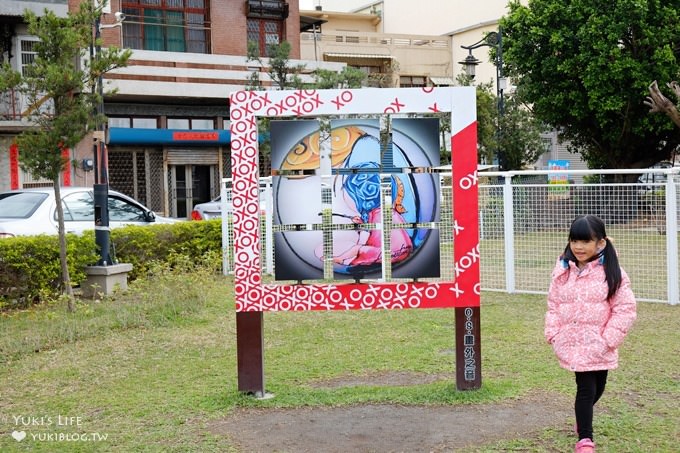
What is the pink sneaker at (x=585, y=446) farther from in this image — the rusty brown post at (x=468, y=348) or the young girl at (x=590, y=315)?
the rusty brown post at (x=468, y=348)

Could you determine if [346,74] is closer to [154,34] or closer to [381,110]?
[154,34]

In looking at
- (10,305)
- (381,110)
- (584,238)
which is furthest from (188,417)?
(10,305)

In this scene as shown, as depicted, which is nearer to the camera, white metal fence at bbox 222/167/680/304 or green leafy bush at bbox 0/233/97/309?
white metal fence at bbox 222/167/680/304

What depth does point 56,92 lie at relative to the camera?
10.1m

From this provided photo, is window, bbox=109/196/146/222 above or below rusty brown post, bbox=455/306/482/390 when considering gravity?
above

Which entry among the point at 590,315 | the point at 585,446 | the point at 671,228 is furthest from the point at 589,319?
the point at 671,228

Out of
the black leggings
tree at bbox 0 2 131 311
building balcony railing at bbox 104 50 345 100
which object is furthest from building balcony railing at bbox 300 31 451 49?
the black leggings

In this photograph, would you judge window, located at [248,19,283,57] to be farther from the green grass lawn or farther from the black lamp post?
the green grass lawn

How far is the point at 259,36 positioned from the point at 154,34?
4.21m

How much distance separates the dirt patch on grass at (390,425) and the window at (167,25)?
26.2 meters

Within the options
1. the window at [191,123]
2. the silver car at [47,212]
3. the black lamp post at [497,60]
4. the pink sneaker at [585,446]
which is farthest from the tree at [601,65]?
the pink sneaker at [585,446]

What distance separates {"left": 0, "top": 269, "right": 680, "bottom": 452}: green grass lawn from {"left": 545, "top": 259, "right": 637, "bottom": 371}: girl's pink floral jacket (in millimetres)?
598

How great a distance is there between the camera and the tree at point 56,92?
998cm

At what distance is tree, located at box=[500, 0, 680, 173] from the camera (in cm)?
2442
